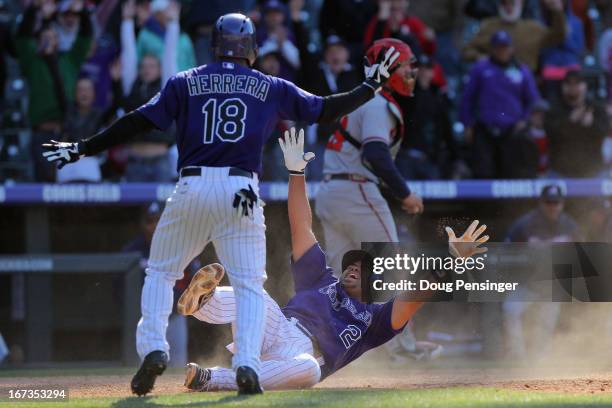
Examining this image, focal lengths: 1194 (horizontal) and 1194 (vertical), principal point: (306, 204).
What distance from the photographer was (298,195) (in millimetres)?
6379

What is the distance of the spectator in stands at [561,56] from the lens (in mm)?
11844

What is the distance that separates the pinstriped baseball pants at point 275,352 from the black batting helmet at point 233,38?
3.93 feet

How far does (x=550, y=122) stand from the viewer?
440 inches

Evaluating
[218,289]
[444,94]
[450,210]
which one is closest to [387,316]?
[218,289]

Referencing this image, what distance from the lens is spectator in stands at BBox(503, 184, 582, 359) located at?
9.52 meters

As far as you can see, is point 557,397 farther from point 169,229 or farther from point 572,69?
point 572,69

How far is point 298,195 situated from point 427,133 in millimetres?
4748

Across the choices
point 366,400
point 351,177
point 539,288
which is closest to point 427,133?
point 539,288

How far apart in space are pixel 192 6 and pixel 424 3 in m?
2.52

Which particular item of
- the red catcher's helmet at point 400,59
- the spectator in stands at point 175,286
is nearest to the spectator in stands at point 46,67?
the spectator in stands at point 175,286

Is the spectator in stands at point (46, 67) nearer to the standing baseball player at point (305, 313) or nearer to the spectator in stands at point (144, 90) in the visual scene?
the spectator in stands at point (144, 90)

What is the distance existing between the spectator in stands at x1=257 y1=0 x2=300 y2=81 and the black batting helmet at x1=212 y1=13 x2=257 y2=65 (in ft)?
16.7

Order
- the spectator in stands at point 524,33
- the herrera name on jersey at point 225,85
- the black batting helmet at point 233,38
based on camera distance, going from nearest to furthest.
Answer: the herrera name on jersey at point 225,85, the black batting helmet at point 233,38, the spectator in stands at point 524,33

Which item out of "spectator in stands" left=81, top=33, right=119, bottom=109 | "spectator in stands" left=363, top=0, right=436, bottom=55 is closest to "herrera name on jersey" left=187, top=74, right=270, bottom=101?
"spectator in stands" left=363, top=0, right=436, bottom=55
